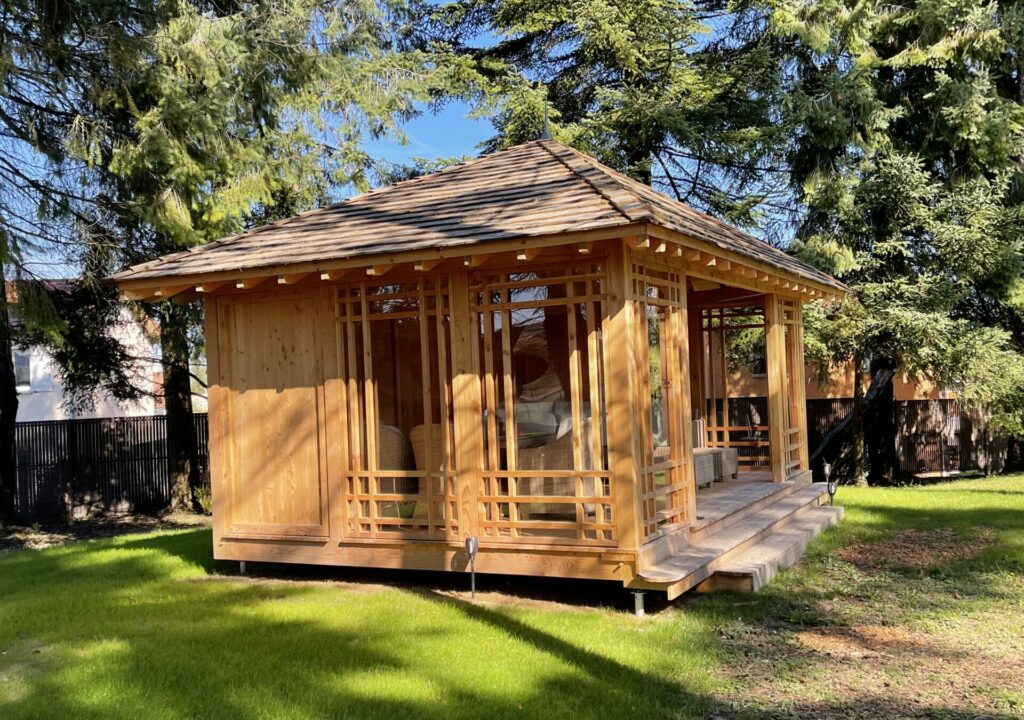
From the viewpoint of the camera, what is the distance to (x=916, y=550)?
8.91 metres

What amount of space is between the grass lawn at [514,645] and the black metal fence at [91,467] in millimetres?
8217

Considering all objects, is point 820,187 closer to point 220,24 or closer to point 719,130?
point 719,130

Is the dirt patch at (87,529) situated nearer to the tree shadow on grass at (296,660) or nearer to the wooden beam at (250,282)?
the tree shadow on grass at (296,660)

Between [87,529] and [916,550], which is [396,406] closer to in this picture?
[916,550]

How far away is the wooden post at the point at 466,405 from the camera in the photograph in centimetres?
738

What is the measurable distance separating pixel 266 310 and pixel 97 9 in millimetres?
6130

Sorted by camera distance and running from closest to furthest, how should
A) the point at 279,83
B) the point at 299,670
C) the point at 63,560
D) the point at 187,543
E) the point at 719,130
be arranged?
the point at 299,670 → the point at 63,560 → the point at 187,543 → the point at 279,83 → the point at 719,130

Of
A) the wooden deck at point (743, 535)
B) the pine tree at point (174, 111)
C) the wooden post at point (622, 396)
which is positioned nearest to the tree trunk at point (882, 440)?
the wooden deck at point (743, 535)

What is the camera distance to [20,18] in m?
11.6

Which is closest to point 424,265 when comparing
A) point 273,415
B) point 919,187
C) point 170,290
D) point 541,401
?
point 541,401

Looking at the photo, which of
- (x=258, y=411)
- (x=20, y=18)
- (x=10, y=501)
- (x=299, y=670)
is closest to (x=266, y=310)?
(x=258, y=411)

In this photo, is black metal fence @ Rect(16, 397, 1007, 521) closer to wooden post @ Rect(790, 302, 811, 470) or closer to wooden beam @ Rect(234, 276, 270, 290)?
wooden post @ Rect(790, 302, 811, 470)

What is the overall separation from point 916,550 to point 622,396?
415 cm

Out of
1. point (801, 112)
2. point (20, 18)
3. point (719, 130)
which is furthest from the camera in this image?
point (719, 130)
